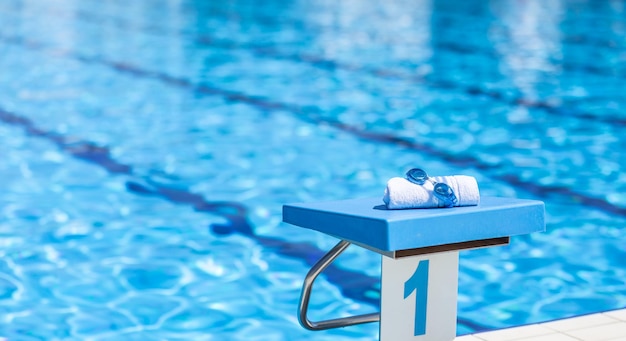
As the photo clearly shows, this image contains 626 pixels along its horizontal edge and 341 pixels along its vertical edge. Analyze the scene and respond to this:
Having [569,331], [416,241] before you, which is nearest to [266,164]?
A: [569,331]

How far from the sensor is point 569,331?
99.9 inches

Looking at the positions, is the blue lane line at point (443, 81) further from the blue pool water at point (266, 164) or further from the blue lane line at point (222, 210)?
the blue lane line at point (222, 210)

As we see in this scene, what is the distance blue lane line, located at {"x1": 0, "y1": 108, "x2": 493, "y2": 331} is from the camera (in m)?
3.37

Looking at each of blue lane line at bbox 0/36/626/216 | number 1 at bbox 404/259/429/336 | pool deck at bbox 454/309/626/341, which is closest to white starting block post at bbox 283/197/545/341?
number 1 at bbox 404/259/429/336

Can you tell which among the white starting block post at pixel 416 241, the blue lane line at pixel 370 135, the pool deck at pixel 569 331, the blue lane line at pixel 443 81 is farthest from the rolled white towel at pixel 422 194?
the blue lane line at pixel 443 81

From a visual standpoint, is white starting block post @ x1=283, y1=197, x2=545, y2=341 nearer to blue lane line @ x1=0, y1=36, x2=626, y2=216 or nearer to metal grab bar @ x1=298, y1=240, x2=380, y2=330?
metal grab bar @ x1=298, y1=240, x2=380, y2=330

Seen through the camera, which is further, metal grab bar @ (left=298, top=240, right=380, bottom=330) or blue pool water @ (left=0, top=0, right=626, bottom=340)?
blue pool water @ (left=0, top=0, right=626, bottom=340)

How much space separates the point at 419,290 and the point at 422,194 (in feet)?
0.67

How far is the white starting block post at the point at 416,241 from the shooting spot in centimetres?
179

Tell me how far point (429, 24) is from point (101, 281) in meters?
9.32

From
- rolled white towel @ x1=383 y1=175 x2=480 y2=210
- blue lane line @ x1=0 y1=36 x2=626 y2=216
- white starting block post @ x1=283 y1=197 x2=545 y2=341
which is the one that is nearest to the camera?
white starting block post @ x1=283 y1=197 x2=545 y2=341

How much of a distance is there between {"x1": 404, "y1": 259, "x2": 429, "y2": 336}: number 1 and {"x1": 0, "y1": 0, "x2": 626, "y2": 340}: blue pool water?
1.05 meters

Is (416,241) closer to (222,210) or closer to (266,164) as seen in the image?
(222,210)

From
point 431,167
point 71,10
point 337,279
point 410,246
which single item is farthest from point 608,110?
point 71,10
